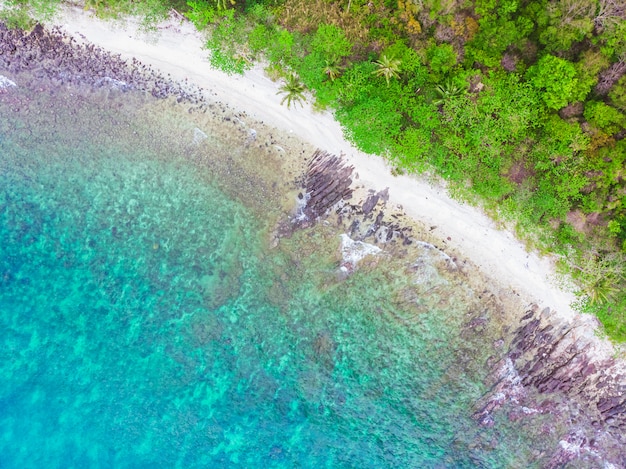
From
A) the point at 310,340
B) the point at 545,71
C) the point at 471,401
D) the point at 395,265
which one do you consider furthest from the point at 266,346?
the point at 545,71

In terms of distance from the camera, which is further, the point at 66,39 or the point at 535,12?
the point at 66,39

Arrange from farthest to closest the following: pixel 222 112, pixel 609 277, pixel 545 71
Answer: pixel 222 112
pixel 609 277
pixel 545 71

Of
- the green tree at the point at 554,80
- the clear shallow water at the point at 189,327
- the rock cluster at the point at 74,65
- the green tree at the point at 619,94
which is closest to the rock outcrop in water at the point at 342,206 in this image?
the clear shallow water at the point at 189,327

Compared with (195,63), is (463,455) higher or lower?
lower

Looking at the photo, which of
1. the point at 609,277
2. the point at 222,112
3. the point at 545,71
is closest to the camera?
the point at 545,71

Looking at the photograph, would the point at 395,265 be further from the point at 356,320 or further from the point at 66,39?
the point at 66,39
